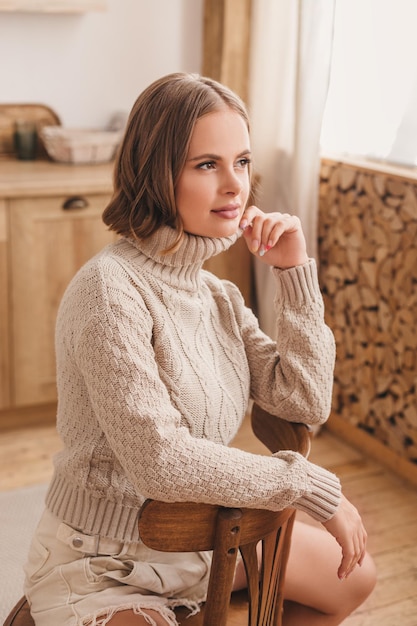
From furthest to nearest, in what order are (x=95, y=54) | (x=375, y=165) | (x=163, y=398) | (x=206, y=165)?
(x=95, y=54)
(x=375, y=165)
(x=206, y=165)
(x=163, y=398)

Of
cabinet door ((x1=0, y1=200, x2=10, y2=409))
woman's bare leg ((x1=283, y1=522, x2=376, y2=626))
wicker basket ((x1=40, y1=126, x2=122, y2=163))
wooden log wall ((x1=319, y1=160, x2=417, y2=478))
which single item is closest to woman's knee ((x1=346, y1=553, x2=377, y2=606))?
woman's bare leg ((x1=283, y1=522, x2=376, y2=626))

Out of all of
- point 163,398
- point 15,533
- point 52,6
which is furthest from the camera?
point 52,6

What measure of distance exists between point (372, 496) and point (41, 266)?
4.59 feet

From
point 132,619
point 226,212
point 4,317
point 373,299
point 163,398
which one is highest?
point 226,212

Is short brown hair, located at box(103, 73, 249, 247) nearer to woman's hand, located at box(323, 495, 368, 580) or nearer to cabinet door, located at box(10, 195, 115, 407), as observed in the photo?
woman's hand, located at box(323, 495, 368, 580)

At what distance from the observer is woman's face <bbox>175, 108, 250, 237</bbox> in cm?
133

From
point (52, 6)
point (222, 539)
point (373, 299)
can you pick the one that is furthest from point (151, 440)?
point (52, 6)

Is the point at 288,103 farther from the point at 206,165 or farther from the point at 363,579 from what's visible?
the point at 363,579

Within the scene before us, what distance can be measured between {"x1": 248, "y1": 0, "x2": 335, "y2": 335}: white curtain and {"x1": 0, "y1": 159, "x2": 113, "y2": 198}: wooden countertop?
61 centimetres

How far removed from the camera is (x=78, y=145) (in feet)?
10.7

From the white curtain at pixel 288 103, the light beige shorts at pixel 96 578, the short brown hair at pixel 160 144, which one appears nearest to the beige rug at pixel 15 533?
the light beige shorts at pixel 96 578

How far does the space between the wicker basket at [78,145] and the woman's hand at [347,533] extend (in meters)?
2.27

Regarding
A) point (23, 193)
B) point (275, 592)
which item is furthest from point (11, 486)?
point (275, 592)

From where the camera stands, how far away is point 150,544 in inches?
43.6
